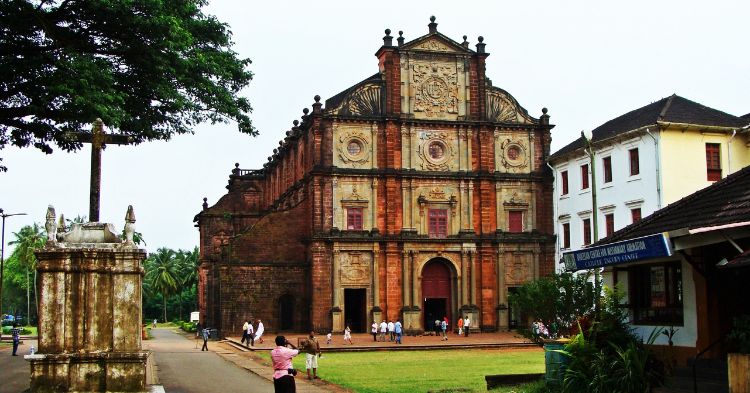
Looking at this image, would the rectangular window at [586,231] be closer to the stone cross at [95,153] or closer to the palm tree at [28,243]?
the stone cross at [95,153]

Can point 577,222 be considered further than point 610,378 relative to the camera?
Yes

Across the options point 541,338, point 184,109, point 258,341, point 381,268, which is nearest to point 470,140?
point 381,268

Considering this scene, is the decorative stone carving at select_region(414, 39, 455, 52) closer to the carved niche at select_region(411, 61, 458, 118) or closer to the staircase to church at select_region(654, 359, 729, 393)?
the carved niche at select_region(411, 61, 458, 118)

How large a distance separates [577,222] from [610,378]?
109 feet

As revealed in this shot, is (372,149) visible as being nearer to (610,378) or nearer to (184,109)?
(184,109)

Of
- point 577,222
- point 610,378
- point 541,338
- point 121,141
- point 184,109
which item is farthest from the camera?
point 577,222

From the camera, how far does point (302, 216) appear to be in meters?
47.2

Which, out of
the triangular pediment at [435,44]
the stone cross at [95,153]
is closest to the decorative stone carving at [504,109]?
the triangular pediment at [435,44]

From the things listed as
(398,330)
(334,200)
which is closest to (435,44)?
(334,200)

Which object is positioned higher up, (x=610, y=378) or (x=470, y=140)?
(x=470, y=140)

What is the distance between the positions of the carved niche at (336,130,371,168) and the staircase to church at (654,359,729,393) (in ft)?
105

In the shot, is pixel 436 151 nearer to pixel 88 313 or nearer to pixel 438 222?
pixel 438 222

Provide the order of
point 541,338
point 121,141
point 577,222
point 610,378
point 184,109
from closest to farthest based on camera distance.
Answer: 1. point 610,378
2. point 121,141
3. point 541,338
4. point 184,109
5. point 577,222

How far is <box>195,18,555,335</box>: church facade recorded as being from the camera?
150ft
